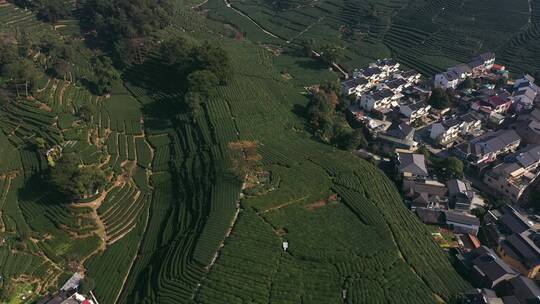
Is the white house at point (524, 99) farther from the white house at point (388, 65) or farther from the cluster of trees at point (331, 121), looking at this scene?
the cluster of trees at point (331, 121)

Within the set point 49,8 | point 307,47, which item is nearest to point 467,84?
point 307,47

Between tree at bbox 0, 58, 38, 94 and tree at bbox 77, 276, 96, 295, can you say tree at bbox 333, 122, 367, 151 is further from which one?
tree at bbox 0, 58, 38, 94

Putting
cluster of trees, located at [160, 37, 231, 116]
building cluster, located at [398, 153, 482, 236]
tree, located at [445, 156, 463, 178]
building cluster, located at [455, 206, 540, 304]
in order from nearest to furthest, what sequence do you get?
building cluster, located at [455, 206, 540, 304] → building cluster, located at [398, 153, 482, 236] → tree, located at [445, 156, 463, 178] → cluster of trees, located at [160, 37, 231, 116]

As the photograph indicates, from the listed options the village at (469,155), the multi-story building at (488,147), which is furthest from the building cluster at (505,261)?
the multi-story building at (488,147)

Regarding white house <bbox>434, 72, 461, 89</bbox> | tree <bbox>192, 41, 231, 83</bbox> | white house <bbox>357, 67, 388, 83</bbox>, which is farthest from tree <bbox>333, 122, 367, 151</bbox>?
white house <bbox>434, 72, 461, 89</bbox>

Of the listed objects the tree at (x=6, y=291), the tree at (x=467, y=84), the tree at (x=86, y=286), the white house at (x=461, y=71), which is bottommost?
the tree at (x=6, y=291)

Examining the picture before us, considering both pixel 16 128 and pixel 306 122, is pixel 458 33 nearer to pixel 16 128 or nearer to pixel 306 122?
pixel 306 122
